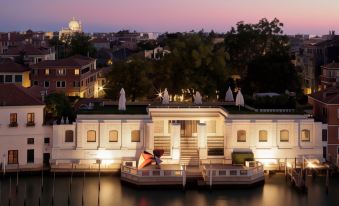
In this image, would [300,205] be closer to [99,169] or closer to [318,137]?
[318,137]

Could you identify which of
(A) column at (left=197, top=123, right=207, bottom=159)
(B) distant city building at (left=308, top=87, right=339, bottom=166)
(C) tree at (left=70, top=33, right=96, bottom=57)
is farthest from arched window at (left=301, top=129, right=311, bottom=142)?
(C) tree at (left=70, top=33, right=96, bottom=57)

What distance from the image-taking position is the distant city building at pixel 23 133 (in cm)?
3136

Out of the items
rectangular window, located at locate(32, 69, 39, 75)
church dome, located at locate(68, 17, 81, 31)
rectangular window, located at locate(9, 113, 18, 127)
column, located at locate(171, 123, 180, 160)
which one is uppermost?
church dome, located at locate(68, 17, 81, 31)

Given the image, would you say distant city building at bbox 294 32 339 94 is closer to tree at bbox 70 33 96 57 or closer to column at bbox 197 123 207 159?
column at bbox 197 123 207 159

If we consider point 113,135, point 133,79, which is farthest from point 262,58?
point 113,135

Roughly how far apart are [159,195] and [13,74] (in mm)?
29001

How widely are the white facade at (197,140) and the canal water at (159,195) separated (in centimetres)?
191

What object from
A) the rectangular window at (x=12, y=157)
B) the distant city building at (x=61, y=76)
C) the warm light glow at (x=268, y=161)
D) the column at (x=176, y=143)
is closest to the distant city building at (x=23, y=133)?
the rectangular window at (x=12, y=157)

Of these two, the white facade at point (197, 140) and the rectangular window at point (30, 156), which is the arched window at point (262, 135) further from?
the rectangular window at point (30, 156)

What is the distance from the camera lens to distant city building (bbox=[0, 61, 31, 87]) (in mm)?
52344

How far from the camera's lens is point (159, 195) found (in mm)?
28016

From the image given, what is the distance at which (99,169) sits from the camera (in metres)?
30.8

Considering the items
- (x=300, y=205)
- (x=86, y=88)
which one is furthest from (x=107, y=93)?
(x=300, y=205)

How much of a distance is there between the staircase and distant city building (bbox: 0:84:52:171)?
7253 mm
